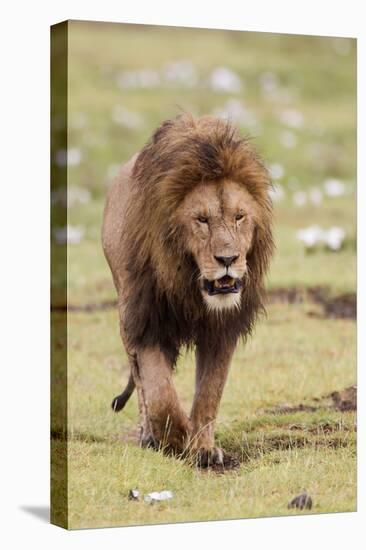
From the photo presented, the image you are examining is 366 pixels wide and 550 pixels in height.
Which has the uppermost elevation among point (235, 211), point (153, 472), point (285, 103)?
point (285, 103)

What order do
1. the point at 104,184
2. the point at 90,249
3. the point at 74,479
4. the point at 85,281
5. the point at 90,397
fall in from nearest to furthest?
the point at 74,479
the point at 90,397
the point at 85,281
the point at 90,249
the point at 104,184

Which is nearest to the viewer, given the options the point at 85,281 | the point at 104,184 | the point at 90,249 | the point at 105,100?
the point at 85,281

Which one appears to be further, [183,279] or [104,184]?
[104,184]

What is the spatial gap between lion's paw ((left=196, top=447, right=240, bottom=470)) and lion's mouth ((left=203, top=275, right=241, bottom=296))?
2.82ft

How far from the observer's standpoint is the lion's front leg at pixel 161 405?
631 centimetres

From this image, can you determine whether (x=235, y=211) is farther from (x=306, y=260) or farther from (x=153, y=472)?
(x=306, y=260)

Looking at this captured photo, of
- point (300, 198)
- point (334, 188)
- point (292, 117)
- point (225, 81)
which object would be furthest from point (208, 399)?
point (225, 81)

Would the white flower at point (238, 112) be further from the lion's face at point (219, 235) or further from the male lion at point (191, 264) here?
the lion's face at point (219, 235)

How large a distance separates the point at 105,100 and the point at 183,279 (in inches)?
327

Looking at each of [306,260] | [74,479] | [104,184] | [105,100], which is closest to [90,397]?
[74,479]

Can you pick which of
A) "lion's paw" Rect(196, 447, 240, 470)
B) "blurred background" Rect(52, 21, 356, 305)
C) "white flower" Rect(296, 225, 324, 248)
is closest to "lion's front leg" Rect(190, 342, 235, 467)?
"lion's paw" Rect(196, 447, 240, 470)

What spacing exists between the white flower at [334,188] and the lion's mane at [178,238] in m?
6.77

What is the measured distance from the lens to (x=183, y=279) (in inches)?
247

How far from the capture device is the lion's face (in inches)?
239
